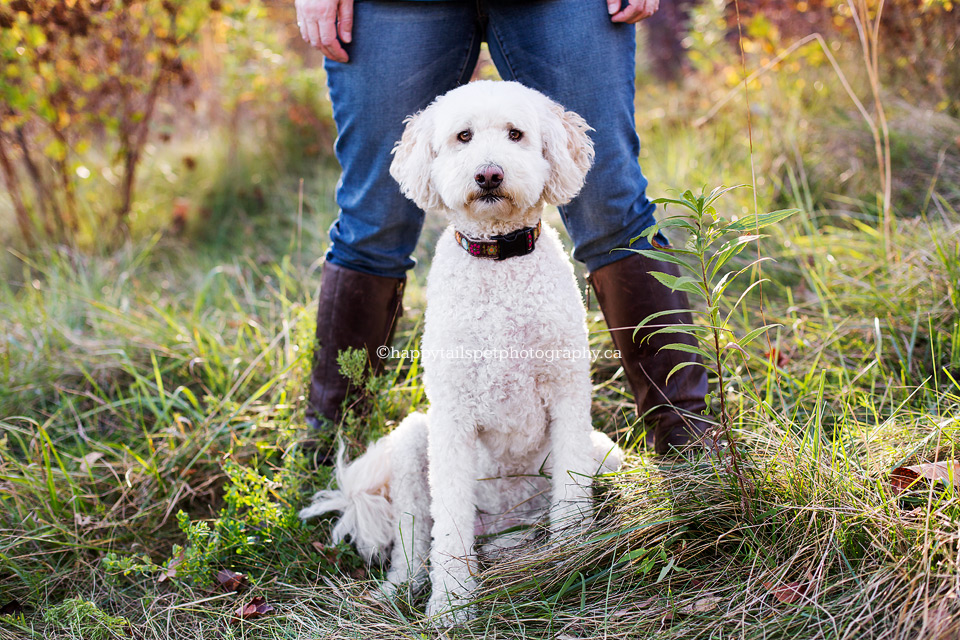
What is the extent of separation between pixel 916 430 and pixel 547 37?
1561mm

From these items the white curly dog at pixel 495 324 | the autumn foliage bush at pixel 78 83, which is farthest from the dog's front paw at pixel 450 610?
the autumn foliage bush at pixel 78 83

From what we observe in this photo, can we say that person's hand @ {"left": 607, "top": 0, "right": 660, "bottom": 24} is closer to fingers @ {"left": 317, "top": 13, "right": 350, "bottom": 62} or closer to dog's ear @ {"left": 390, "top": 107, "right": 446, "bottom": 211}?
dog's ear @ {"left": 390, "top": 107, "right": 446, "bottom": 211}

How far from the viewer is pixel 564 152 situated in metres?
1.80

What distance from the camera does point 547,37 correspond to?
1937 mm

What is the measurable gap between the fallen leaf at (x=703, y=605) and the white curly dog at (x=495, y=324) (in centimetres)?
36

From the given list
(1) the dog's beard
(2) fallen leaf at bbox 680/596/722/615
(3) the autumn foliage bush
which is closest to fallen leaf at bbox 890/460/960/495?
(2) fallen leaf at bbox 680/596/722/615

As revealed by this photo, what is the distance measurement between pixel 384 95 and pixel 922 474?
72.3 inches

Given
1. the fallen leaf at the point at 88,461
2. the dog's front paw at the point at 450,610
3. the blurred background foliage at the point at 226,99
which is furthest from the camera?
the blurred background foliage at the point at 226,99

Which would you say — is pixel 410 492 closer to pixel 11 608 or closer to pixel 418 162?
pixel 418 162

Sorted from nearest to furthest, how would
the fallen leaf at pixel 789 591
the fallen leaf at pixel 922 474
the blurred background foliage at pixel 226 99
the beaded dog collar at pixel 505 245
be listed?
the fallen leaf at pixel 789 591 → the fallen leaf at pixel 922 474 → the beaded dog collar at pixel 505 245 → the blurred background foliage at pixel 226 99

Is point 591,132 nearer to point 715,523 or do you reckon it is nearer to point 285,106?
point 715,523

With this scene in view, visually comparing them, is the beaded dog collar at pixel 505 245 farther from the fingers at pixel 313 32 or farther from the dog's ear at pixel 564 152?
the fingers at pixel 313 32

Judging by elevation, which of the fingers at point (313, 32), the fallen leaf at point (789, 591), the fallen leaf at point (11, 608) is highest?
the fingers at point (313, 32)

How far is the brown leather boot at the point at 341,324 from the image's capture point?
7.52ft
